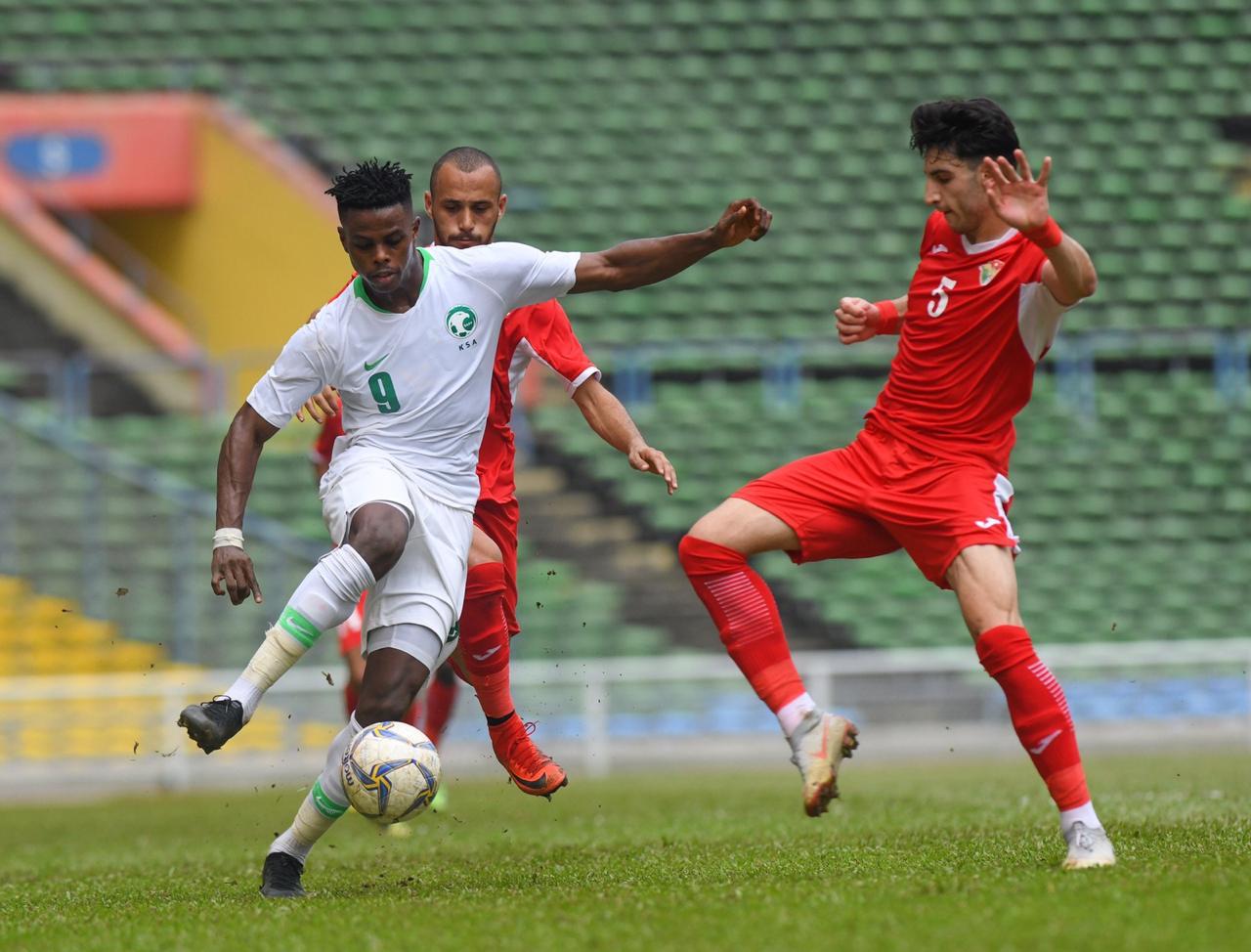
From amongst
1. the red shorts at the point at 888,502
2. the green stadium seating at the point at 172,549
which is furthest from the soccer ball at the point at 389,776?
the green stadium seating at the point at 172,549

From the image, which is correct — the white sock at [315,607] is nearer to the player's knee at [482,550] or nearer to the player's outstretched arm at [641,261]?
the player's knee at [482,550]

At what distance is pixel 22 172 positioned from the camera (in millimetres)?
19094

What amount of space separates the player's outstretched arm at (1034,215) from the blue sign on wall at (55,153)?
15.0 meters

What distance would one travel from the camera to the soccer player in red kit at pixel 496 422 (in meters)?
6.96

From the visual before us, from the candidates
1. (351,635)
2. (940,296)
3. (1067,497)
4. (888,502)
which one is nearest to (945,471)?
(888,502)

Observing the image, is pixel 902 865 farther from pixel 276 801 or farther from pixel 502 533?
pixel 276 801

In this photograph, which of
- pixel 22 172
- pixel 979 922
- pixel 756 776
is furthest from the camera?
pixel 22 172

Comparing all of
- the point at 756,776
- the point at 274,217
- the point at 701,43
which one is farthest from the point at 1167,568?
the point at 274,217

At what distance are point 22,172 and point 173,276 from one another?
1.90 meters

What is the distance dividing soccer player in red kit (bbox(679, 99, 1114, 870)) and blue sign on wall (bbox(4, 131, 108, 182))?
14.1m

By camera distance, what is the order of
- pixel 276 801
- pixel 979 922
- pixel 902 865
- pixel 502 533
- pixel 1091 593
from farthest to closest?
pixel 1091 593
pixel 276 801
pixel 502 533
pixel 902 865
pixel 979 922

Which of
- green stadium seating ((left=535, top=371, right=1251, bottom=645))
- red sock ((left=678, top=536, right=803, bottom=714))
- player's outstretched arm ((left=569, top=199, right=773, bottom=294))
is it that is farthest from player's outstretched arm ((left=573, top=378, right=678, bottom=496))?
green stadium seating ((left=535, top=371, right=1251, bottom=645))

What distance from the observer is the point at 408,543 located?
6.07m

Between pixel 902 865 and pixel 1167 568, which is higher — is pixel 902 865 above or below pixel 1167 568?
above
